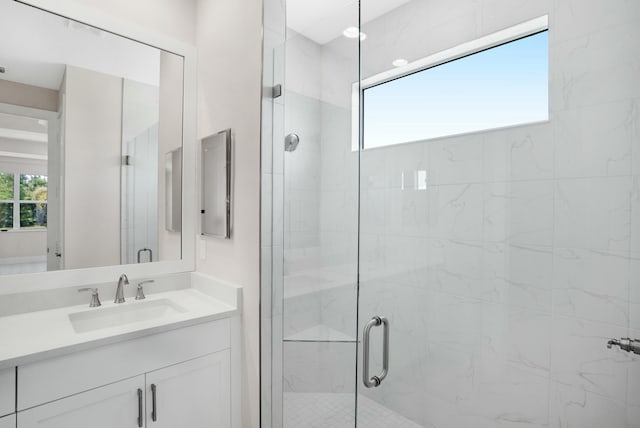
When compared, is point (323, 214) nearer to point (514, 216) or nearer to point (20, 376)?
point (514, 216)

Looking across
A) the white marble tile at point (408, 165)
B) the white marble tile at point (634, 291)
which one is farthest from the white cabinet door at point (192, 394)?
the white marble tile at point (634, 291)

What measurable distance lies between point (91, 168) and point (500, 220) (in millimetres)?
1972

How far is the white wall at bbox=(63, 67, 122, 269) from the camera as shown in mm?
1655

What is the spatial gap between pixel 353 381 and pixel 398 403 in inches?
15.1

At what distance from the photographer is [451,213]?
4.85 feet

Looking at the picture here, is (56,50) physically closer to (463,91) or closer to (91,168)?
(91,168)

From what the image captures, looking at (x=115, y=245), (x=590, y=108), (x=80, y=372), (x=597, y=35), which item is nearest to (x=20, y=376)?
(x=80, y=372)

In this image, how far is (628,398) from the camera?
42.3 inches

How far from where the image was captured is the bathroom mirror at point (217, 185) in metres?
1.76

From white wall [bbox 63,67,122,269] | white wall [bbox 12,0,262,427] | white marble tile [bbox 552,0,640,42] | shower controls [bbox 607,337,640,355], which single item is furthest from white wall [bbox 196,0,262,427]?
shower controls [bbox 607,337,640,355]

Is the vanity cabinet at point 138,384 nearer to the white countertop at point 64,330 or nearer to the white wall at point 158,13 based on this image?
the white countertop at point 64,330

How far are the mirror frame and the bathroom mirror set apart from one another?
14 centimetres

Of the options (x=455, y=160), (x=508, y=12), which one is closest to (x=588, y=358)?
(x=455, y=160)

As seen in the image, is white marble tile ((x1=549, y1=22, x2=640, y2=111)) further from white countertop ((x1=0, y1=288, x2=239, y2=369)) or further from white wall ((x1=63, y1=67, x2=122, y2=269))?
white wall ((x1=63, y1=67, x2=122, y2=269))
